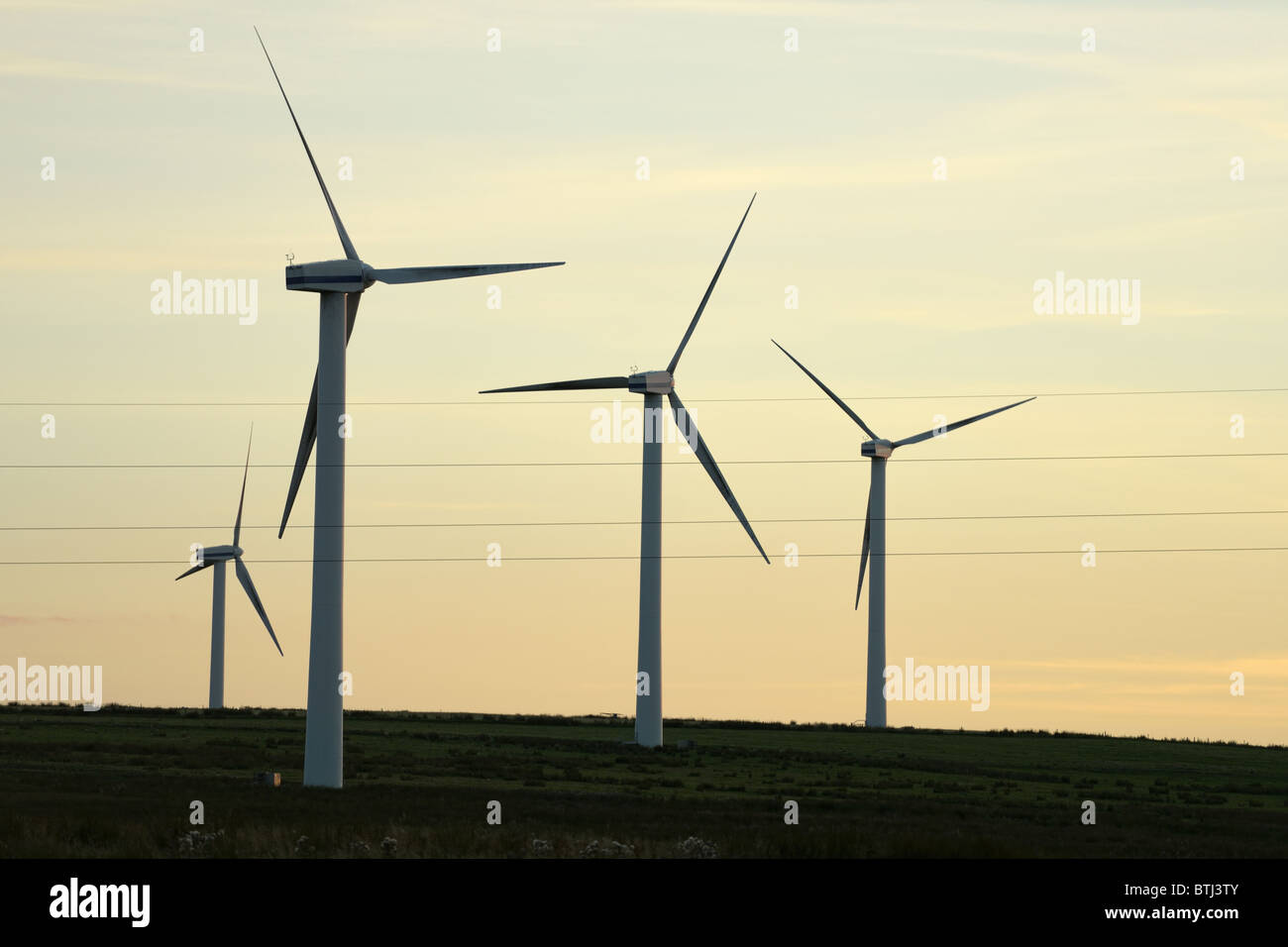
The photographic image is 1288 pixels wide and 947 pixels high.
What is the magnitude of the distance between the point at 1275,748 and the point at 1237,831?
6541 cm

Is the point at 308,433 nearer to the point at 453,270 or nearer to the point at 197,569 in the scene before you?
the point at 453,270

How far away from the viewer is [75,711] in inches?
4363

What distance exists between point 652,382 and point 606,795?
40.9 m

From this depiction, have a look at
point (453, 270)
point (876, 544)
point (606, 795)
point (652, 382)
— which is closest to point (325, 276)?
point (453, 270)

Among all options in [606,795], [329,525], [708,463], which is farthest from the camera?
[708,463]

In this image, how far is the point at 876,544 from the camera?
108500mm

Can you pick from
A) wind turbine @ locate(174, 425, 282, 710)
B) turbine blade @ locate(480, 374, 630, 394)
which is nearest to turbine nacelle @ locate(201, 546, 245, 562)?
wind turbine @ locate(174, 425, 282, 710)

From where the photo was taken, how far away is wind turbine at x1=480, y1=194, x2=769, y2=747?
297 ft

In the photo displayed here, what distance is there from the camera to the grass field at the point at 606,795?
4394cm

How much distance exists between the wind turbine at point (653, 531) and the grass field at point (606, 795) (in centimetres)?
236

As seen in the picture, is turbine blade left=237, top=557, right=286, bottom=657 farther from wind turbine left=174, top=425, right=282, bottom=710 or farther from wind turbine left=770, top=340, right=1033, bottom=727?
wind turbine left=770, top=340, right=1033, bottom=727

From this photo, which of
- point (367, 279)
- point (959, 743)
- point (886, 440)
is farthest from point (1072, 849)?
point (886, 440)

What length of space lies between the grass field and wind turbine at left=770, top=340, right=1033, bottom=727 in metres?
6.32
